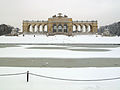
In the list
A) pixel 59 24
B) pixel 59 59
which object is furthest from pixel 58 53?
pixel 59 24

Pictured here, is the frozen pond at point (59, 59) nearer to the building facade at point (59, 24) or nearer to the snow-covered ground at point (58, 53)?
the snow-covered ground at point (58, 53)

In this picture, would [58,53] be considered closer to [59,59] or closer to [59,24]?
[59,59]

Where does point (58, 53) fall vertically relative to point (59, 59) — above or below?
above

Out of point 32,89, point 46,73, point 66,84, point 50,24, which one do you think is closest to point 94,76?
point 66,84

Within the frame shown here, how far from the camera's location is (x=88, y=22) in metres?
88.1

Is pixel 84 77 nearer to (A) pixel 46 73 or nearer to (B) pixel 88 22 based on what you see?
(A) pixel 46 73

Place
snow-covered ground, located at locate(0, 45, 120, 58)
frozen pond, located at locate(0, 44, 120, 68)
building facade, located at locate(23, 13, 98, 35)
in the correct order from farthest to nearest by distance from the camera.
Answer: building facade, located at locate(23, 13, 98, 35), snow-covered ground, located at locate(0, 45, 120, 58), frozen pond, located at locate(0, 44, 120, 68)

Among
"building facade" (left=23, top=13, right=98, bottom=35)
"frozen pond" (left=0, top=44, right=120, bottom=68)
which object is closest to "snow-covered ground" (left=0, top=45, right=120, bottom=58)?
"frozen pond" (left=0, top=44, right=120, bottom=68)

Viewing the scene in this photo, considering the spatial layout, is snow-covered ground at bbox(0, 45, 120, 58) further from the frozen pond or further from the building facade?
the building facade

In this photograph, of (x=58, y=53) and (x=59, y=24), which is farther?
(x=59, y=24)

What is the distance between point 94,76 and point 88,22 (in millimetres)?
83916

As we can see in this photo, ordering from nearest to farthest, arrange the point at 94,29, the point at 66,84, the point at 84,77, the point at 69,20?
the point at 66,84 → the point at 84,77 → the point at 69,20 → the point at 94,29

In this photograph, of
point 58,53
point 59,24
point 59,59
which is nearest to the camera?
point 59,59

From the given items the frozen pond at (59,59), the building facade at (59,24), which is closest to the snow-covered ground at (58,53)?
the frozen pond at (59,59)
